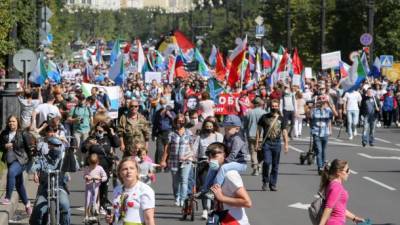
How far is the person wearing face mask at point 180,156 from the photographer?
57.8 ft

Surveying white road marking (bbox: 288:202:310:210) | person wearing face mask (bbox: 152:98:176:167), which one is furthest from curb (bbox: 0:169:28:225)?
white road marking (bbox: 288:202:310:210)

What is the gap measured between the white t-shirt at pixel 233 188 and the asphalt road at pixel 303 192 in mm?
5746

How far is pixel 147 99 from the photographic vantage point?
4050 centimetres

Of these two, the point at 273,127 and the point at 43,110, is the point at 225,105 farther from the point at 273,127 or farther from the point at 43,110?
the point at 273,127

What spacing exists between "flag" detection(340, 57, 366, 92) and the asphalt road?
14.0 ft

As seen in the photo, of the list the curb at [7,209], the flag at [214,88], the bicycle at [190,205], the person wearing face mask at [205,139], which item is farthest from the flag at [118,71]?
the bicycle at [190,205]

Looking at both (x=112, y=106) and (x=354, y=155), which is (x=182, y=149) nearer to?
(x=354, y=155)

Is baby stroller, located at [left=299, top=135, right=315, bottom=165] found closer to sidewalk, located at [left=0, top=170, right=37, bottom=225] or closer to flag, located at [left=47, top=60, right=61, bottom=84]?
Result: sidewalk, located at [left=0, top=170, right=37, bottom=225]

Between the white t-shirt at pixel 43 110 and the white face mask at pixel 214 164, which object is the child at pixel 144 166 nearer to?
the white face mask at pixel 214 164

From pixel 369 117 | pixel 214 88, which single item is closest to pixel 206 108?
pixel 369 117

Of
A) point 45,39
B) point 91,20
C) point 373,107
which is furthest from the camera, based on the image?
point 91,20

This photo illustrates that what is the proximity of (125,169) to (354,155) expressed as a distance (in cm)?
1914

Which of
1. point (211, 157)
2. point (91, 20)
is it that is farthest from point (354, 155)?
point (91, 20)

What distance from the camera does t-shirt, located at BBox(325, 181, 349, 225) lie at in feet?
35.3
